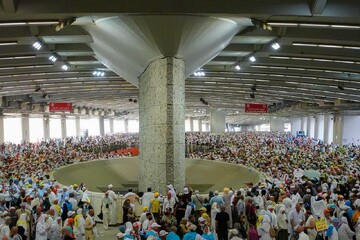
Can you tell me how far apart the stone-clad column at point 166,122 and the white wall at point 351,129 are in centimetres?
3477

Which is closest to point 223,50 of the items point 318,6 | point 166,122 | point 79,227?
point 166,122

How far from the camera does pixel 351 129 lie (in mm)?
41969

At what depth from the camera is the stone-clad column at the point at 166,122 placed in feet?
42.2

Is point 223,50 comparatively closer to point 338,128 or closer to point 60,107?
point 60,107

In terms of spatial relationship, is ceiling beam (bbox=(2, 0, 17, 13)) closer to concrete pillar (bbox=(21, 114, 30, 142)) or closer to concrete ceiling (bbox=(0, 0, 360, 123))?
concrete ceiling (bbox=(0, 0, 360, 123))

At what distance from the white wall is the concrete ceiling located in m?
7.53

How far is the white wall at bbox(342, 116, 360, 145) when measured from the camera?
4147 centimetres

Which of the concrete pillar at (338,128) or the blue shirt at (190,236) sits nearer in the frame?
the blue shirt at (190,236)

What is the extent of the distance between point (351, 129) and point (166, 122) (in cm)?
3671

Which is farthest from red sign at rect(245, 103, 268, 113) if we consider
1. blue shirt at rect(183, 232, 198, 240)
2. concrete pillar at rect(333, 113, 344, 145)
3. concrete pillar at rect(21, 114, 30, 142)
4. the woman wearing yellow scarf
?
concrete pillar at rect(21, 114, 30, 142)

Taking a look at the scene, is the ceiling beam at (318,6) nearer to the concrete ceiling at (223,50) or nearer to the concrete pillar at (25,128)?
the concrete ceiling at (223,50)

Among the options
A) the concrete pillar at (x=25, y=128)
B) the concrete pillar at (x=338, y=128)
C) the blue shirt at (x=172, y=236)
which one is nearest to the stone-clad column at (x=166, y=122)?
the blue shirt at (x=172, y=236)

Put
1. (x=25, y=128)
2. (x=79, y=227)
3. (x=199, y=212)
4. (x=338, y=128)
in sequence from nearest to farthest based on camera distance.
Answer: (x=79, y=227) < (x=199, y=212) < (x=338, y=128) < (x=25, y=128)

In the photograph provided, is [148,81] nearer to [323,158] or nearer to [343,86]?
[323,158]
